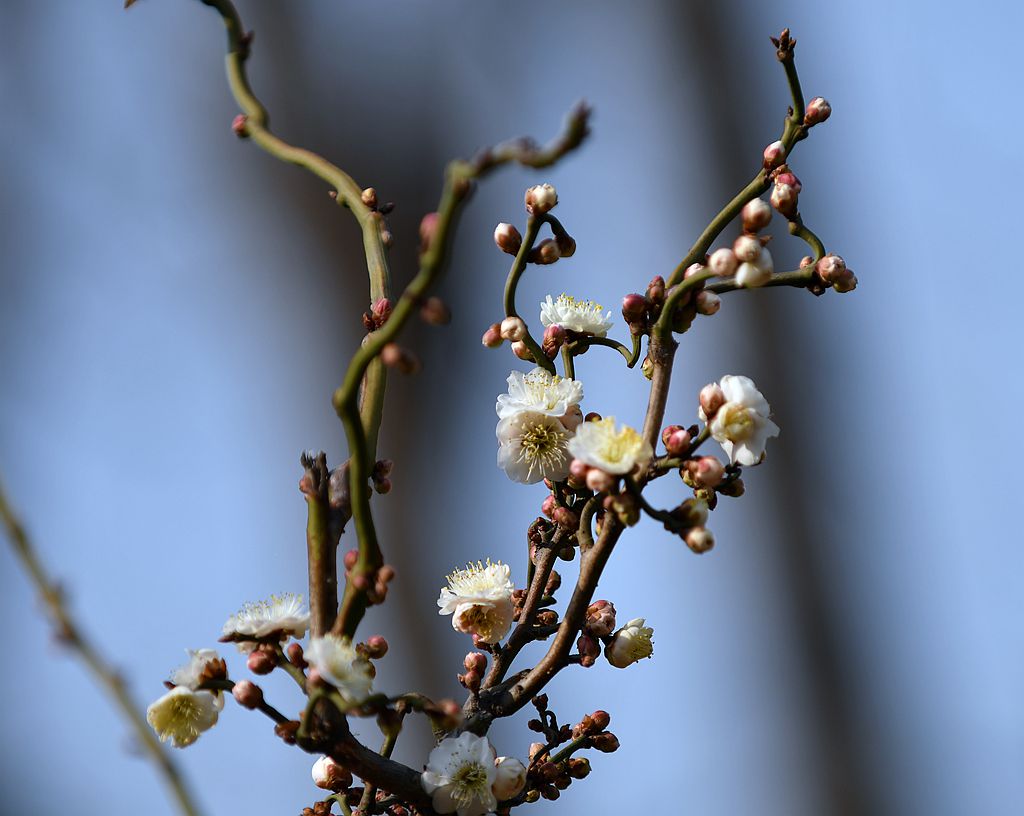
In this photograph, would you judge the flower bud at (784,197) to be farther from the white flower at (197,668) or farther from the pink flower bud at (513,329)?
the white flower at (197,668)

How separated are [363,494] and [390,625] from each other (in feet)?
8.58

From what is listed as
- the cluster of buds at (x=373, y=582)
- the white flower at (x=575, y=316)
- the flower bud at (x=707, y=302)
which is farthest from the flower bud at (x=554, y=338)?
the cluster of buds at (x=373, y=582)

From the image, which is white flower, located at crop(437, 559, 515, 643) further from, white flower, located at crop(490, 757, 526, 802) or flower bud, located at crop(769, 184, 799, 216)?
flower bud, located at crop(769, 184, 799, 216)

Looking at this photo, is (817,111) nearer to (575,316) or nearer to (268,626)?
(575,316)

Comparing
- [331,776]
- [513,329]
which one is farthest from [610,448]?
[331,776]

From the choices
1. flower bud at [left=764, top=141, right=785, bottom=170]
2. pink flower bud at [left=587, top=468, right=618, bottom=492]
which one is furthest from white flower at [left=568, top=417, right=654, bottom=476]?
flower bud at [left=764, top=141, right=785, bottom=170]

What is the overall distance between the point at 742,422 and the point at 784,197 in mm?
141

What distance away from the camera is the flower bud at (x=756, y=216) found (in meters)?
0.57

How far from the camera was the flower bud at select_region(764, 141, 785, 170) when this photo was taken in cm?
63

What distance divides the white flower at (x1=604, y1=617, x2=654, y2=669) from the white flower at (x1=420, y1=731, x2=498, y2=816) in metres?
0.09

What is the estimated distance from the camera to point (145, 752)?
13.5 inches

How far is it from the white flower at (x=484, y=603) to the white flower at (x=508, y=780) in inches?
3.6

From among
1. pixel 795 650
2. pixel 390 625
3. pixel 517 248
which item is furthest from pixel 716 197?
pixel 517 248

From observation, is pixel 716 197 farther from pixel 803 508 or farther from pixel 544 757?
pixel 544 757
